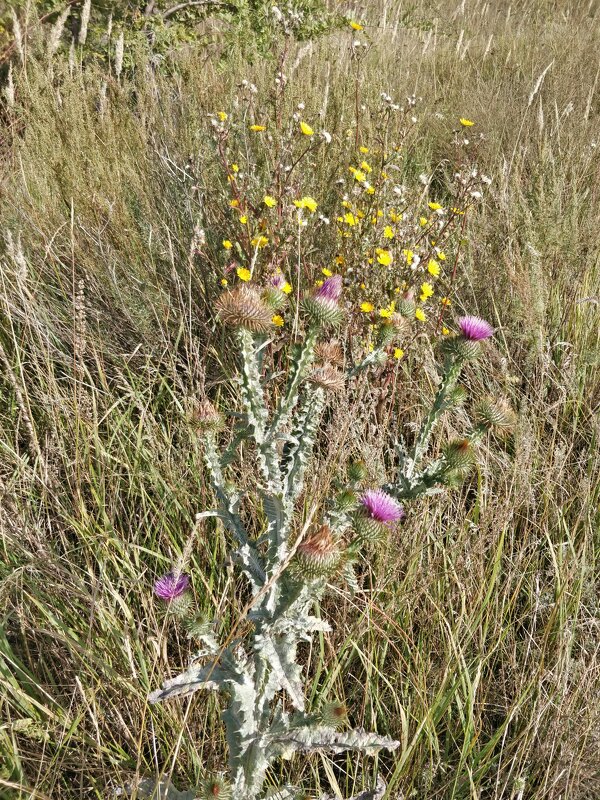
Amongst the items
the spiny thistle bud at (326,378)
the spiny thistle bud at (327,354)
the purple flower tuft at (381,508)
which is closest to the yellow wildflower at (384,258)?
the spiny thistle bud at (327,354)

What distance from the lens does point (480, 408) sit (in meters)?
1.61

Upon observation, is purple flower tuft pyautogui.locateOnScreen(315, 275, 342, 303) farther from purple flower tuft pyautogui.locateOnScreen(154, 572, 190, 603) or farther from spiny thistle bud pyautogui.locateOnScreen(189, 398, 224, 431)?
purple flower tuft pyautogui.locateOnScreen(154, 572, 190, 603)

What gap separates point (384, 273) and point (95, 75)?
257 centimetres

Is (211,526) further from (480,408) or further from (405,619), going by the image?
(480,408)

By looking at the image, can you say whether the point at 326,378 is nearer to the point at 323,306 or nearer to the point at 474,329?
the point at 323,306

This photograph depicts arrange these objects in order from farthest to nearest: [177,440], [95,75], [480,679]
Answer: [95,75] < [177,440] < [480,679]

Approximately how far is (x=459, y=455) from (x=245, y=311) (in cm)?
56

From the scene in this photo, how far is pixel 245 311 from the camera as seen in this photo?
1274mm

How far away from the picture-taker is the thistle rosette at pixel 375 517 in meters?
1.29

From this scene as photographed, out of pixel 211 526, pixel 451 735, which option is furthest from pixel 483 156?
pixel 451 735

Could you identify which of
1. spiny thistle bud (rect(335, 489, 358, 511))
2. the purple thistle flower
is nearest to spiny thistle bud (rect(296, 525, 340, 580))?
spiny thistle bud (rect(335, 489, 358, 511))

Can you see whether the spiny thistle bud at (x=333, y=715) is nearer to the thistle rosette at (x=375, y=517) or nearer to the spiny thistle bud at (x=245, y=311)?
the thistle rosette at (x=375, y=517)

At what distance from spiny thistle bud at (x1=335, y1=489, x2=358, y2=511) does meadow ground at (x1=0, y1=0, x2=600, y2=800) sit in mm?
416

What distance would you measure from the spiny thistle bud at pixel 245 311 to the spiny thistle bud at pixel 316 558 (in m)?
0.44
